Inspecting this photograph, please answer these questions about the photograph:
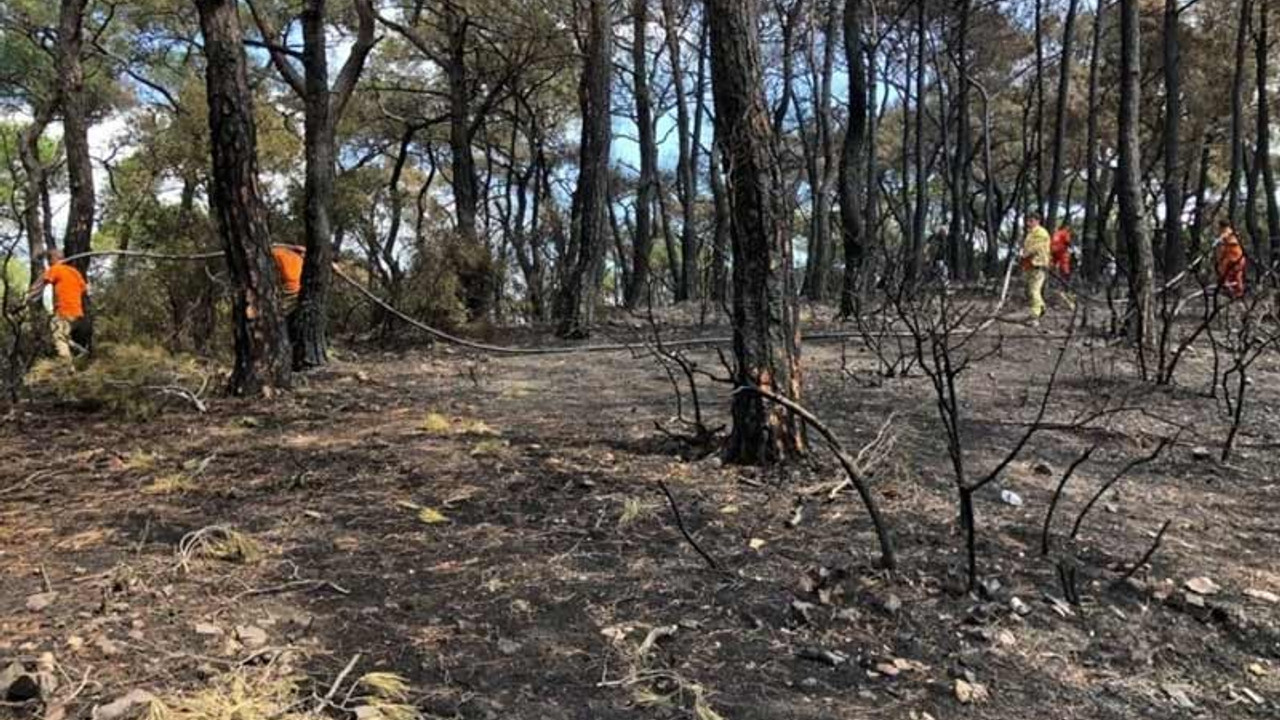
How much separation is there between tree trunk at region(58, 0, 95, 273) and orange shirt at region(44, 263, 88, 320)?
1.72 metres

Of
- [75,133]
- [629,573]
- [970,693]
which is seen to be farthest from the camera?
[75,133]

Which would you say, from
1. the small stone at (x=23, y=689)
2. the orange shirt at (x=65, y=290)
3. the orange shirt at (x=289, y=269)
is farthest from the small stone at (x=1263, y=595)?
the orange shirt at (x=65, y=290)

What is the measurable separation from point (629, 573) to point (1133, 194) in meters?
6.20

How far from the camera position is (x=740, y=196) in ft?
14.6

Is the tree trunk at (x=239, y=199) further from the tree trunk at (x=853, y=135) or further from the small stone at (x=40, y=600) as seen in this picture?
the tree trunk at (x=853, y=135)

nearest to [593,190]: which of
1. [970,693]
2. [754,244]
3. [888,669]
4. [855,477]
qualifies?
[754,244]

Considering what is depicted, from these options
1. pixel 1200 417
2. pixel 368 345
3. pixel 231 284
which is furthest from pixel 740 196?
pixel 368 345

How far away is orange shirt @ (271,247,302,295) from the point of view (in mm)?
8328

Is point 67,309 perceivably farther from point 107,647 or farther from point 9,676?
point 9,676

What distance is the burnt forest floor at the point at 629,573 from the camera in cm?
260

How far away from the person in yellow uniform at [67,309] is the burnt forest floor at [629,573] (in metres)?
3.04

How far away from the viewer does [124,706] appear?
2.27 metres

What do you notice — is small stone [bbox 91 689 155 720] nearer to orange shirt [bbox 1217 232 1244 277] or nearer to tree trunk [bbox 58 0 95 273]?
orange shirt [bbox 1217 232 1244 277]

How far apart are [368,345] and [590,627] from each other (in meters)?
7.97
